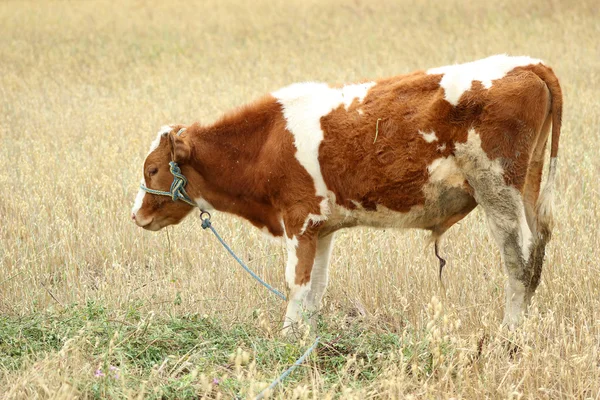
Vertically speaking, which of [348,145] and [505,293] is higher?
[348,145]

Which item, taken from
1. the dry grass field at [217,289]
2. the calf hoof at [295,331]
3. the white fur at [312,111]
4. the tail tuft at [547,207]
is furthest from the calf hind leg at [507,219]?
the calf hoof at [295,331]

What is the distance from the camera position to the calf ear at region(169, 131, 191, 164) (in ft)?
18.4

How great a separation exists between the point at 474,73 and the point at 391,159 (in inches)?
31.2

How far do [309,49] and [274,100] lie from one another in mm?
12876

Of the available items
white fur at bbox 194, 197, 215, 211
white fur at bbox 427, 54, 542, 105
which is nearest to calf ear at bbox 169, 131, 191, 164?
white fur at bbox 194, 197, 215, 211

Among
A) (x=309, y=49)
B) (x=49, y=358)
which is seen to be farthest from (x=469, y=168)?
(x=309, y=49)

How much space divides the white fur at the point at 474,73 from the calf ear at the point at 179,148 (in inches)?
71.0

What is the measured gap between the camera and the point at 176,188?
5762 millimetres

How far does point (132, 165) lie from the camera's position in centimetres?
933

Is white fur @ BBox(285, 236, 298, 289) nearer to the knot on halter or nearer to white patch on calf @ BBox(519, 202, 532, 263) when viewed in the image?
the knot on halter

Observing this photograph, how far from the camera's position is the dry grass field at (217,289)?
4.37 metres

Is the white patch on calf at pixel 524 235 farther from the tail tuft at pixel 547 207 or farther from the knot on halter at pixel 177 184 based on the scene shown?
the knot on halter at pixel 177 184

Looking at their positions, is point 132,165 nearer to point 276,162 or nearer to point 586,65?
point 276,162

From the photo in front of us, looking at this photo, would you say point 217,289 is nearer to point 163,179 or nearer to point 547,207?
point 163,179
